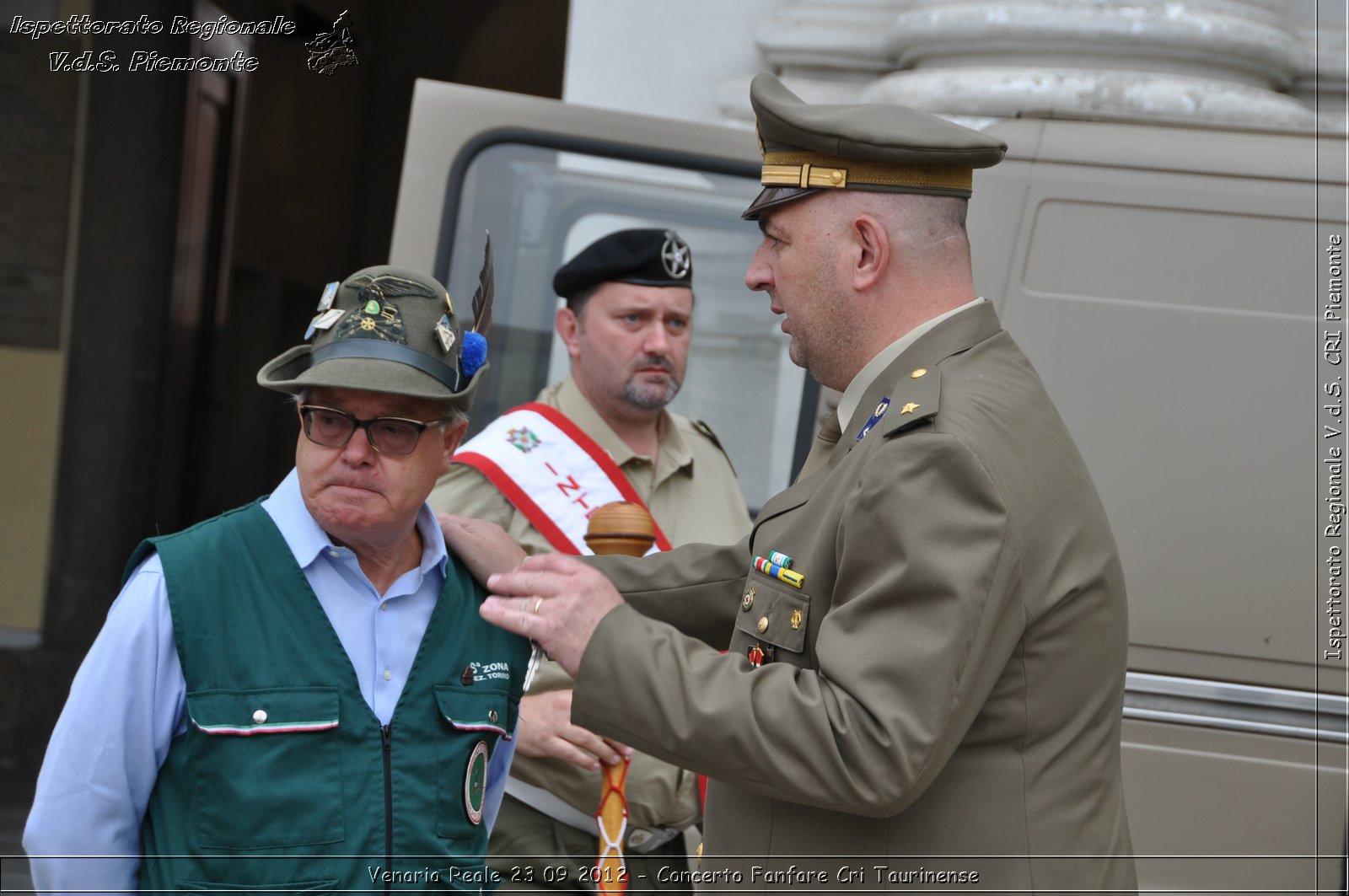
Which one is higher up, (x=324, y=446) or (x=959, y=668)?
(x=324, y=446)

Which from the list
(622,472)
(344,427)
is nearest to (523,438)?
(622,472)

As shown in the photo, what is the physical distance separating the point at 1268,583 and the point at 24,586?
5.44m

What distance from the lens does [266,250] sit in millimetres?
9586

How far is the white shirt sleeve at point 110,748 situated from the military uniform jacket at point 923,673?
21.6 inches

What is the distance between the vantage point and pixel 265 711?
1.81 metres

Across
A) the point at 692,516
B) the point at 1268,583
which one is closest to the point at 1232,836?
the point at 1268,583

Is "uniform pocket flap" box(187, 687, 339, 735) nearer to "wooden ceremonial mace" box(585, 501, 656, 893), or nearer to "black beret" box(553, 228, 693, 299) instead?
"wooden ceremonial mace" box(585, 501, 656, 893)

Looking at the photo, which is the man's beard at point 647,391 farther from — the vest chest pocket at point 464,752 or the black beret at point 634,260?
the vest chest pocket at point 464,752

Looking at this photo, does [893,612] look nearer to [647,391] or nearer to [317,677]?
[317,677]

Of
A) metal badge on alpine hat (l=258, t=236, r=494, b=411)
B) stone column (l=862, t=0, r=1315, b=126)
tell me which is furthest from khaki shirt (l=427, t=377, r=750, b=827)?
stone column (l=862, t=0, r=1315, b=126)

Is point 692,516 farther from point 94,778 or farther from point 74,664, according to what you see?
point 74,664

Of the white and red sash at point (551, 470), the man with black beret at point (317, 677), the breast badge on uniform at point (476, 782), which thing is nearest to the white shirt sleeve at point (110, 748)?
the man with black beret at point (317, 677)

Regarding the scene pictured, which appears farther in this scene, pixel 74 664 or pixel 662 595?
pixel 74 664

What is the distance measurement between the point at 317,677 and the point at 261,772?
0.14 metres
